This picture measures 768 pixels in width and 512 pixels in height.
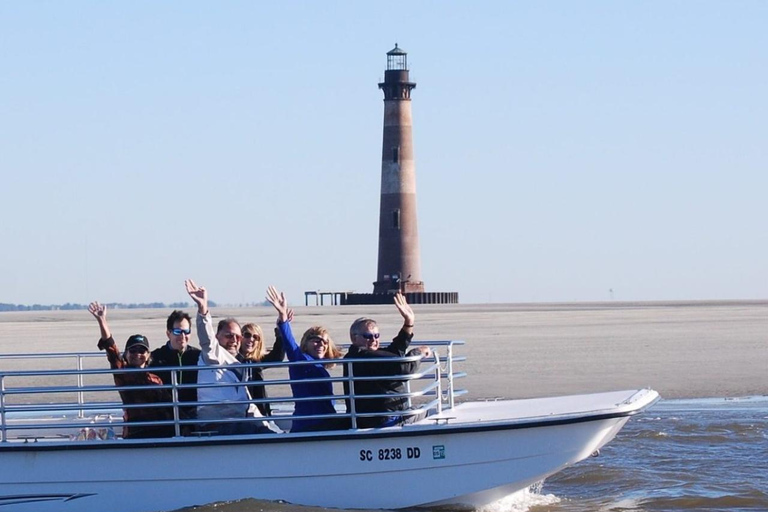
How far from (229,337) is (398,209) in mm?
44979

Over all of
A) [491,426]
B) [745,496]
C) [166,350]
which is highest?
[166,350]

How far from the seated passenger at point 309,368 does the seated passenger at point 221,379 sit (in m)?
0.35

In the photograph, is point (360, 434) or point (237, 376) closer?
point (360, 434)

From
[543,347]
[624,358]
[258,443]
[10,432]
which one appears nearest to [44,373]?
[258,443]

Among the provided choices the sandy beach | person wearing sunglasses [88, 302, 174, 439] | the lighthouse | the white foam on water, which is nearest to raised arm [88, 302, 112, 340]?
person wearing sunglasses [88, 302, 174, 439]

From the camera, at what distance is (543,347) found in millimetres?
24781

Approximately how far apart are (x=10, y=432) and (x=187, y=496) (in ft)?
8.74

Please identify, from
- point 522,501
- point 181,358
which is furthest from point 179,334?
point 522,501

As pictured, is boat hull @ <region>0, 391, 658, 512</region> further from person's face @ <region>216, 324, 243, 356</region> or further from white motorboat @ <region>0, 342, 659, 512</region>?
person's face @ <region>216, 324, 243, 356</region>

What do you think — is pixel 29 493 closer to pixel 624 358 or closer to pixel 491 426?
pixel 491 426

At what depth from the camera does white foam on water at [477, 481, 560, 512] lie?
990 centimetres

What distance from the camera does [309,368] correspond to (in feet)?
31.2

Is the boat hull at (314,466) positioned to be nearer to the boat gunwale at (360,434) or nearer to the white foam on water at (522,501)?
the boat gunwale at (360,434)

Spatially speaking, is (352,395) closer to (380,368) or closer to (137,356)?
(380,368)
